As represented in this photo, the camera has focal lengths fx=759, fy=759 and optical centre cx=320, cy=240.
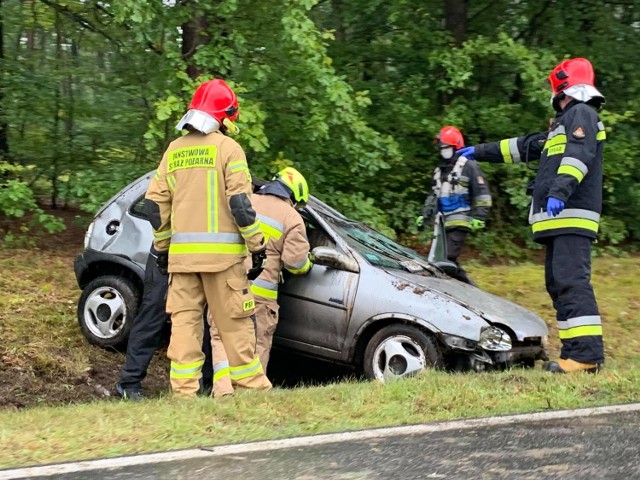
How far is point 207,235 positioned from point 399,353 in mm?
1722

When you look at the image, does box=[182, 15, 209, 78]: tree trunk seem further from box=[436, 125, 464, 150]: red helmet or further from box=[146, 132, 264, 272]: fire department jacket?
box=[146, 132, 264, 272]: fire department jacket

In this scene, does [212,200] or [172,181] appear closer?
[212,200]

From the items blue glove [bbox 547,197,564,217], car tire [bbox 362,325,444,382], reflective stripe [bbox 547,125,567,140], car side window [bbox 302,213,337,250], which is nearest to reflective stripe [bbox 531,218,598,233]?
blue glove [bbox 547,197,564,217]

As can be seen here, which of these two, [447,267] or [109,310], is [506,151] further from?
[109,310]

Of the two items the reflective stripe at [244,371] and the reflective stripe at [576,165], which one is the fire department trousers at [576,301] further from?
the reflective stripe at [244,371]

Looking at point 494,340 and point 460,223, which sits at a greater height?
point 460,223

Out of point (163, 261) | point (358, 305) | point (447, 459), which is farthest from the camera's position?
point (358, 305)

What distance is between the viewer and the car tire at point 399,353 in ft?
18.1

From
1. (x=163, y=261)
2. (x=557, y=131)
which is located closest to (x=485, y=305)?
(x=557, y=131)

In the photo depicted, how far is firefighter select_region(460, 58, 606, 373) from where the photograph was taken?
17.3ft

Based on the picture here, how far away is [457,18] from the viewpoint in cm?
1193

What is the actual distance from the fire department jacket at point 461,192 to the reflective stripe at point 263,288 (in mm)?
2841

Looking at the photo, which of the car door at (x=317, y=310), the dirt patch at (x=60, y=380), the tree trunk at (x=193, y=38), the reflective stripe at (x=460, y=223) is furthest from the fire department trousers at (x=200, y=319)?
the tree trunk at (x=193, y=38)

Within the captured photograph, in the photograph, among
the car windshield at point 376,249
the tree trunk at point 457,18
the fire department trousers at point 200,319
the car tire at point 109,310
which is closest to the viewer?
the fire department trousers at point 200,319
